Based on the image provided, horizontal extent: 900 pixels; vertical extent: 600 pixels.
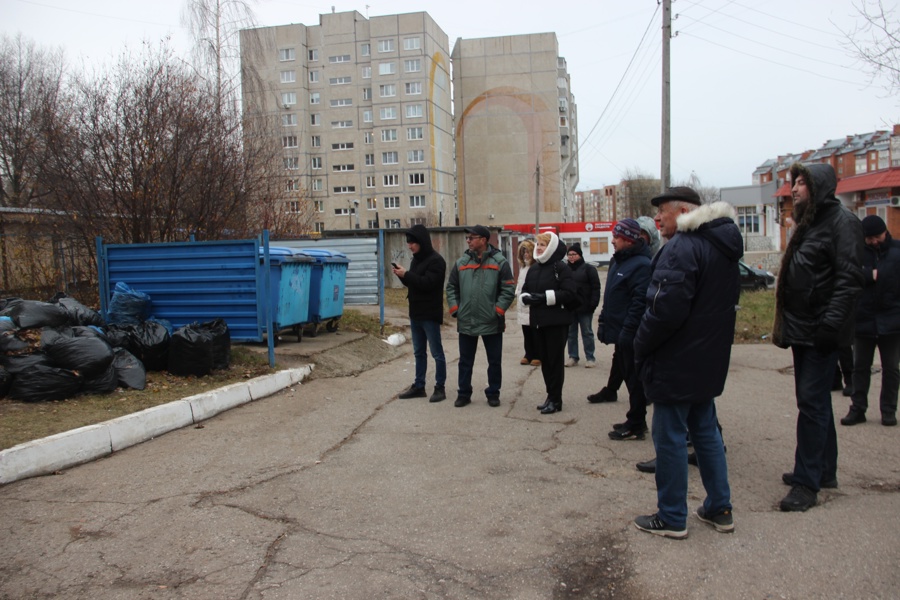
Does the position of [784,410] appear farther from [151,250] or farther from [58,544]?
[151,250]

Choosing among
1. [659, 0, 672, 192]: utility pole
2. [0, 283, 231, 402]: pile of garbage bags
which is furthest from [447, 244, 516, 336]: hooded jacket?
[659, 0, 672, 192]: utility pole

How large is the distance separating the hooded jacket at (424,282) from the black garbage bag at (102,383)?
3057mm

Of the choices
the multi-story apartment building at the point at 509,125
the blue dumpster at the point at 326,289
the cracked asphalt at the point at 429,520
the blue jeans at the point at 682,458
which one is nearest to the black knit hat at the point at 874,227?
the cracked asphalt at the point at 429,520

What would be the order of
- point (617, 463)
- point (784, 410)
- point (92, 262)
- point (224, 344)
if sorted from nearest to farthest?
point (617, 463) → point (784, 410) → point (224, 344) → point (92, 262)

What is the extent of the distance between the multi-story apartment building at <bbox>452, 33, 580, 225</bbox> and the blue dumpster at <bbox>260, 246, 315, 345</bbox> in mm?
64305

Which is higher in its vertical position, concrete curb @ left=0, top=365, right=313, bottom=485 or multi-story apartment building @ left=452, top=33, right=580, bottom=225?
multi-story apartment building @ left=452, top=33, right=580, bottom=225

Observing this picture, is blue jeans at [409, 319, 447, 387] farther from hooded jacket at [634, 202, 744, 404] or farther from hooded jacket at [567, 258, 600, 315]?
hooded jacket at [634, 202, 744, 404]

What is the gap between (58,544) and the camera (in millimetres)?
3537

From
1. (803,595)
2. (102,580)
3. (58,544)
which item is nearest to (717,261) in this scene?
(803,595)

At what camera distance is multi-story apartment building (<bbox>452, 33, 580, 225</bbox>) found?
72438mm

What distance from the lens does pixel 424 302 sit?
718 centimetres

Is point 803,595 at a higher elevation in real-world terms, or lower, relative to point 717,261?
lower

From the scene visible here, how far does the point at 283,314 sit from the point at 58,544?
5849 millimetres

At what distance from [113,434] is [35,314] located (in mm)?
2674
